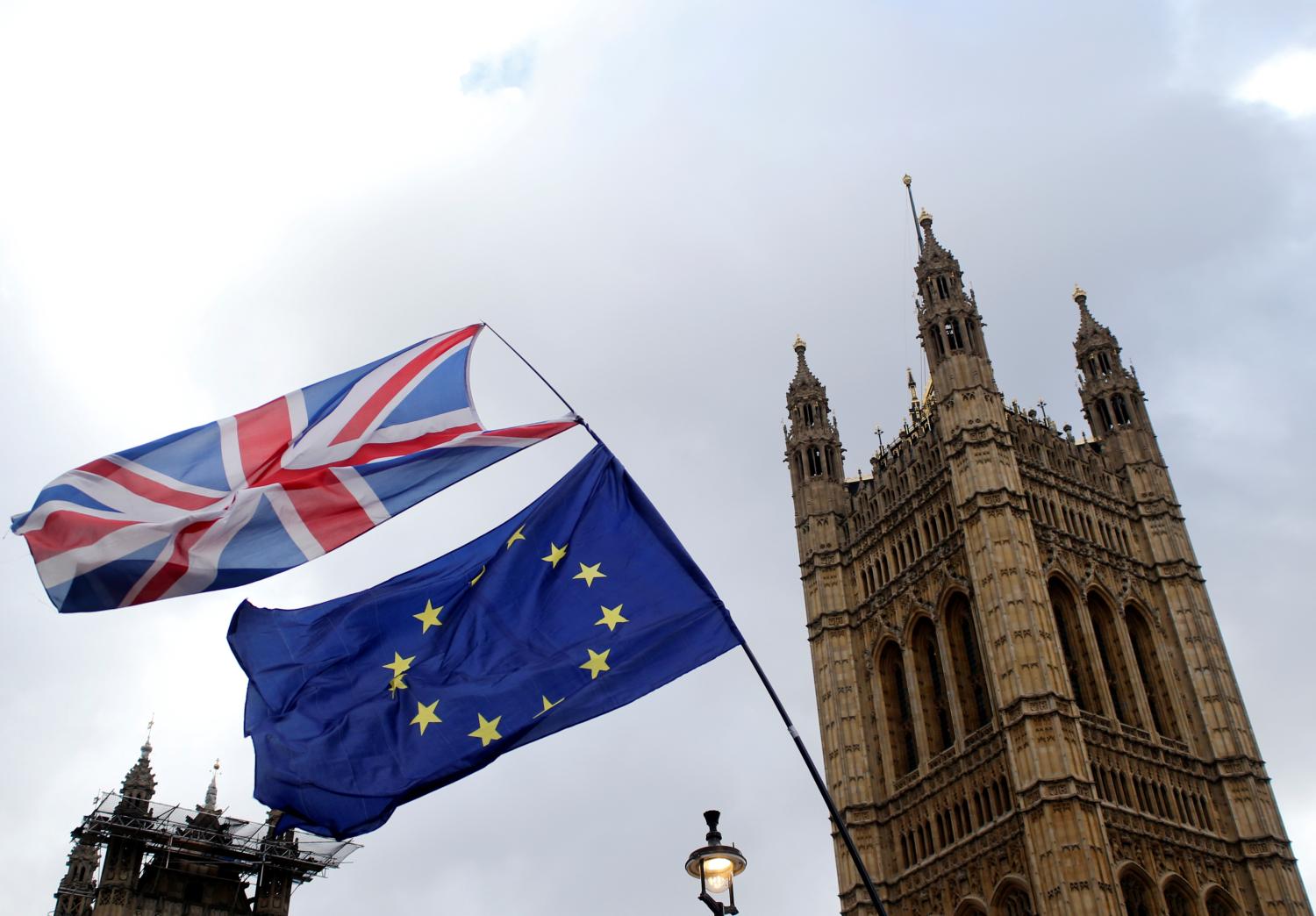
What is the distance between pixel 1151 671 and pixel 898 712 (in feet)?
35.1

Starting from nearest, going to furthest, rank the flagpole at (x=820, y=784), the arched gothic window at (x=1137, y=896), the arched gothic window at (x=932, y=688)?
1. the flagpole at (x=820, y=784)
2. the arched gothic window at (x=1137, y=896)
3. the arched gothic window at (x=932, y=688)

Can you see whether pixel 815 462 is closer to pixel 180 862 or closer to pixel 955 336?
pixel 955 336

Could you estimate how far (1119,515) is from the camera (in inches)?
2384

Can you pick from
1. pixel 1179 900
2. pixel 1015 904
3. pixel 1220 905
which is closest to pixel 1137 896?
pixel 1179 900

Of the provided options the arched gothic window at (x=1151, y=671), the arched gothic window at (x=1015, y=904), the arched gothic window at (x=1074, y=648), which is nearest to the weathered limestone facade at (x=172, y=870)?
the arched gothic window at (x=1015, y=904)

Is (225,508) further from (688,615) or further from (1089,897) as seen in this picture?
(1089,897)

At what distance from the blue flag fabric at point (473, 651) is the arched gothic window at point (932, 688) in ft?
139

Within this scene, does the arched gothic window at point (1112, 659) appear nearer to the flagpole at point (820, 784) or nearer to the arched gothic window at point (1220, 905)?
the arched gothic window at point (1220, 905)

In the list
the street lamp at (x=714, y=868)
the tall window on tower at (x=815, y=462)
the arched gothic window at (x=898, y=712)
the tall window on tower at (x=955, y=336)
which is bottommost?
the street lamp at (x=714, y=868)

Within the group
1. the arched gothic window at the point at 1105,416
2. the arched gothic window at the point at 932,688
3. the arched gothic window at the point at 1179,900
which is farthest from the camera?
the arched gothic window at the point at 1105,416

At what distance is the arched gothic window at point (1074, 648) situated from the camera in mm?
53125

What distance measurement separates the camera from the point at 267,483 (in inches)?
578

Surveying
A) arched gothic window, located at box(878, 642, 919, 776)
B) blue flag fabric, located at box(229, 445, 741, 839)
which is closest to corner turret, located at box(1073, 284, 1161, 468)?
arched gothic window, located at box(878, 642, 919, 776)

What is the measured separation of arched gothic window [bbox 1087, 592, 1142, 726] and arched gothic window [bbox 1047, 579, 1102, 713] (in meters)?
0.70
